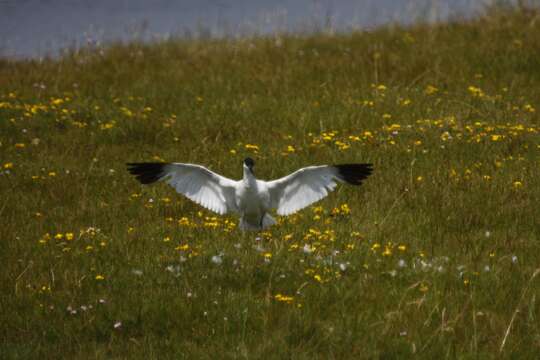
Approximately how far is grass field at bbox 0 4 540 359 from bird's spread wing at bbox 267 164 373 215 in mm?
203

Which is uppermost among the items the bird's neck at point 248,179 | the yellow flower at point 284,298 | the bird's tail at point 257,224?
the bird's neck at point 248,179

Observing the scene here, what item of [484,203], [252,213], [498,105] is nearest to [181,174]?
[252,213]

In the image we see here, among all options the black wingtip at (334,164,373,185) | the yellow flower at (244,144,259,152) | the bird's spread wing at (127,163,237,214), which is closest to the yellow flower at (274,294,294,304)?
the black wingtip at (334,164,373,185)

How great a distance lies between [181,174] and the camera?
323 inches

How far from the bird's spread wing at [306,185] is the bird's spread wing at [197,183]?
1.46ft

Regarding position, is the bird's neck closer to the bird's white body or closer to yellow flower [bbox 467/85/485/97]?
the bird's white body

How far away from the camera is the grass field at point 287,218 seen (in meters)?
5.91

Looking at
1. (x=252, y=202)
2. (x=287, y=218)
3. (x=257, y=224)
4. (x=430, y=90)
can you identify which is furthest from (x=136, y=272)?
(x=430, y=90)

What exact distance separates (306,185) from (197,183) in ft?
3.45

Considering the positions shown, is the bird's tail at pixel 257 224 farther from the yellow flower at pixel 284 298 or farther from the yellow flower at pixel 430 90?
the yellow flower at pixel 430 90

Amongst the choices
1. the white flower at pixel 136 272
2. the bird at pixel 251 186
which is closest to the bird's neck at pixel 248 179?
the bird at pixel 251 186

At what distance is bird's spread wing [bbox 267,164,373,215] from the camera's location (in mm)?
7875

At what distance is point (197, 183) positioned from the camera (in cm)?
821

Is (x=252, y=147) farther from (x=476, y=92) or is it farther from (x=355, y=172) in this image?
(x=476, y=92)
